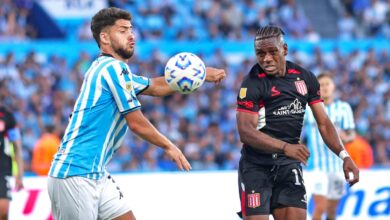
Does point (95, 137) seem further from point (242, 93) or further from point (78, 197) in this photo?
point (242, 93)

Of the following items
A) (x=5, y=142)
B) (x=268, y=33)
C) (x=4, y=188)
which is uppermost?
(x=268, y=33)

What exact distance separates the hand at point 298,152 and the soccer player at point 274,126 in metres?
0.30

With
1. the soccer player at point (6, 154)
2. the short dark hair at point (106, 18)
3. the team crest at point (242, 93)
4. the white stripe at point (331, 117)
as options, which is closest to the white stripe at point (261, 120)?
the team crest at point (242, 93)

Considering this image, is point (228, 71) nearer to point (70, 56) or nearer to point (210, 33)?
point (210, 33)

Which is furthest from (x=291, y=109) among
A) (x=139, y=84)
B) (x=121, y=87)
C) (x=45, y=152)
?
(x=45, y=152)

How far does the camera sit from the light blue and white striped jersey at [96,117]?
24.5 ft

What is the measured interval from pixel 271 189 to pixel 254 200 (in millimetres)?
195

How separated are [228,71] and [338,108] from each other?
27.5 feet

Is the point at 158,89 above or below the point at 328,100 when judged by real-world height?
above

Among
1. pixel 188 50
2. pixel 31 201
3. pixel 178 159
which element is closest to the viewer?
pixel 178 159

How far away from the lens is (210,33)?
22609mm

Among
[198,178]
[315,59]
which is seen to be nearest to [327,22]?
[315,59]

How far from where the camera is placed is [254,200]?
28.1 feet

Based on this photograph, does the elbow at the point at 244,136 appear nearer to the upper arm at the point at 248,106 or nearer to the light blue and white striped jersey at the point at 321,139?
the upper arm at the point at 248,106
